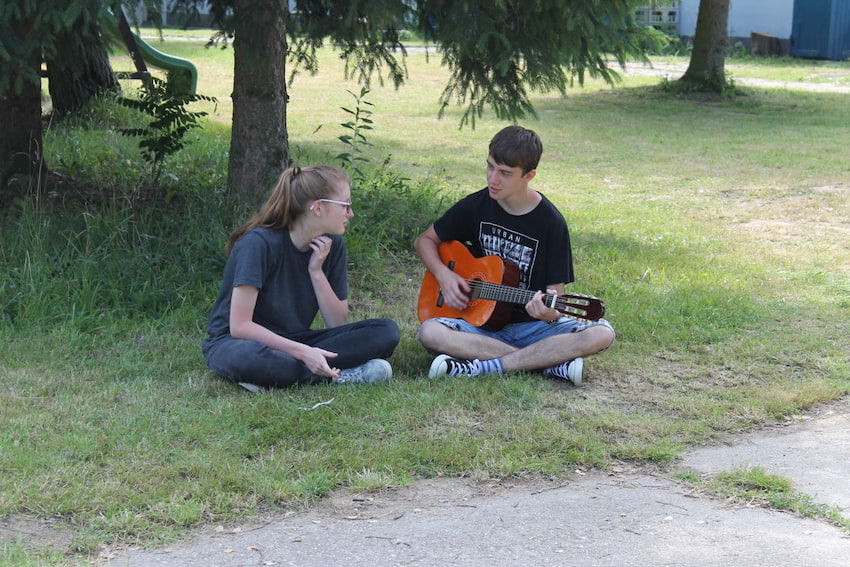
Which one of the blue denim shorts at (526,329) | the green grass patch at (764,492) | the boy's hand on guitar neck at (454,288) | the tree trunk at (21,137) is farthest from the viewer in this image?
the tree trunk at (21,137)

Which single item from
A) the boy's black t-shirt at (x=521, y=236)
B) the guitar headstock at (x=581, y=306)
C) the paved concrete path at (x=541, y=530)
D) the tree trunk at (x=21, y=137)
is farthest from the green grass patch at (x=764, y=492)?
the tree trunk at (x=21, y=137)

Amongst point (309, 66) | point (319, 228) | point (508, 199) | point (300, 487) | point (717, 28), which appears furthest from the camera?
point (717, 28)

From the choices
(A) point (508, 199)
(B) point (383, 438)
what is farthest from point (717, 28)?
(B) point (383, 438)

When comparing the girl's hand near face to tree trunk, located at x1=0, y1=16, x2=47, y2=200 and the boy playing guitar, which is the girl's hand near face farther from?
tree trunk, located at x1=0, y1=16, x2=47, y2=200

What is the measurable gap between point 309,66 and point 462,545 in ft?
17.8

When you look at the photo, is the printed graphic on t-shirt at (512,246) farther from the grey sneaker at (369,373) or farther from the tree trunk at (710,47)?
the tree trunk at (710,47)

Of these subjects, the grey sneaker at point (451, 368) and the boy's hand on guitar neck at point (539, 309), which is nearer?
the boy's hand on guitar neck at point (539, 309)

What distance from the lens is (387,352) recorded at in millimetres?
5035

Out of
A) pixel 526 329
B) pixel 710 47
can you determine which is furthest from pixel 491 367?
pixel 710 47

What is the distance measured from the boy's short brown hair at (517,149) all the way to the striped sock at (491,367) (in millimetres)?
945

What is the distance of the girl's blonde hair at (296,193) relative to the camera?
482 centimetres

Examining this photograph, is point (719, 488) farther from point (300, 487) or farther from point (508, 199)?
point (508, 199)

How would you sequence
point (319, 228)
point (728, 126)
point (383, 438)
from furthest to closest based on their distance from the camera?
point (728, 126), point (319, 228), point (383, 438)

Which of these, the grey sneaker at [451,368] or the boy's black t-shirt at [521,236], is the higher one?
the boy's black t-shirt at [521,236]
